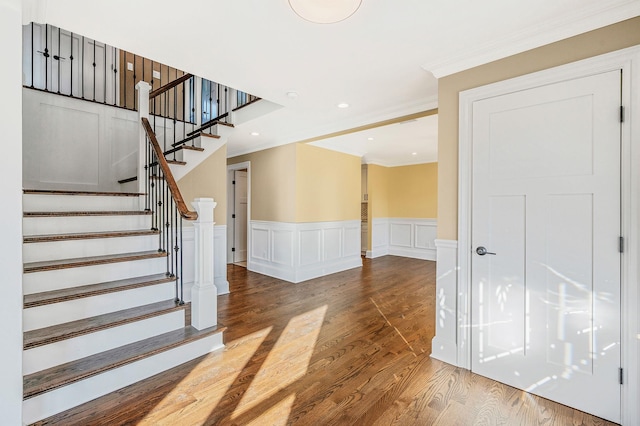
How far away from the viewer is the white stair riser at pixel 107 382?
5.70 feet

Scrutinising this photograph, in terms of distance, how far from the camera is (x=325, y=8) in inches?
62.5

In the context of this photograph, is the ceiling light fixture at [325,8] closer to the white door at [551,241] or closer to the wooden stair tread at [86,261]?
the white door at [551,241]

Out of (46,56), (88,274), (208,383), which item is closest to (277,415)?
(208,383)

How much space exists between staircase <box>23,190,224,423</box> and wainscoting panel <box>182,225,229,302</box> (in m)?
0.99

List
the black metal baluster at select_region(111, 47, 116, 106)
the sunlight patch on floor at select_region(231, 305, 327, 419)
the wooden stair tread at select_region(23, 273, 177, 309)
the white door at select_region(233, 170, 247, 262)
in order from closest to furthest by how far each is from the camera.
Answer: the sunlight patch on floor at select_region(231, 305, 327, 419), the wooden stair tread at select_region(23, 273, 177, 309), the black metal baluster at select_region(111, 47, 116, 106), the white door at select_region(233, 170, 247, 262)

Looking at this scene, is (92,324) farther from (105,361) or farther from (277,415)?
(277,415)

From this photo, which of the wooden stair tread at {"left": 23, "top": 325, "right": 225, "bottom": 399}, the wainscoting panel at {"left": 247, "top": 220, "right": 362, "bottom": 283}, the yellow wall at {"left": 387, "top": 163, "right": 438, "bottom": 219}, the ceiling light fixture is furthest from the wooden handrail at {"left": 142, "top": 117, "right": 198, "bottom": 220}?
the yellow wall at {"left": 387, "top": 163, "right": 438, "bottom": 219}

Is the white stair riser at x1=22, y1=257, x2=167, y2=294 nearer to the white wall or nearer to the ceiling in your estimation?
the white wall

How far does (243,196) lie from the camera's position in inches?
260

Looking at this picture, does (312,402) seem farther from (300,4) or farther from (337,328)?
(300,4)

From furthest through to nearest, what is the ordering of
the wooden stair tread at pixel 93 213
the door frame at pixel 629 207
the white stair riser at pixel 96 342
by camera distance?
the wooden stair tread at pixel 93 213 < the white stair riser at pixel 96 342 < the door frame at pixel 629 207

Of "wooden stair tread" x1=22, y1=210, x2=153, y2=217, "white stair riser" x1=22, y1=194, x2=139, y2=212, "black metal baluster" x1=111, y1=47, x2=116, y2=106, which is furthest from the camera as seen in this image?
"black metal baluster" x1=111, y1=47, x2=116, y2=106

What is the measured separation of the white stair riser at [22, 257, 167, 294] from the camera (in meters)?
2.23

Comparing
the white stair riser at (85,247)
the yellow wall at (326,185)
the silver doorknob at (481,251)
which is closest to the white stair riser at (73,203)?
the white stair riser at (85,247)
